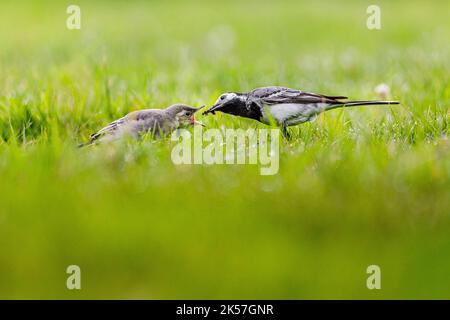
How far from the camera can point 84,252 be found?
3.24 meters

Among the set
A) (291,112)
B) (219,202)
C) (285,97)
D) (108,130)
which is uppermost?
(285,97)

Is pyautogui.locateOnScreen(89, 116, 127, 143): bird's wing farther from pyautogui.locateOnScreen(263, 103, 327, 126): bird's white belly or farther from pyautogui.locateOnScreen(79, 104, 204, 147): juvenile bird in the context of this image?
pyautogui.locateOnScreen(263, 103, 327, 126): bird's white belly

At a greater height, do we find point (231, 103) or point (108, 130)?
point (231, 103)

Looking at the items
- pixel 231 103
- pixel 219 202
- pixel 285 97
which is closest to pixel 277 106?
pixel 285 97

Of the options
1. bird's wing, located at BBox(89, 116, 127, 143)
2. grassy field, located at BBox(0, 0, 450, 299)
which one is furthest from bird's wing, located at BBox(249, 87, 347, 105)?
bird's wing, located at BBox(89, 116, 127, 143)

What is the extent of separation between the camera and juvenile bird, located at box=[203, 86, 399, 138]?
5.44 meters

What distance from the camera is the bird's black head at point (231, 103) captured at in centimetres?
544

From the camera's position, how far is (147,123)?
17.3ft

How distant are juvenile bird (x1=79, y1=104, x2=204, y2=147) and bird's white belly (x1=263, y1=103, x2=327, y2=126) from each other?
0.58m

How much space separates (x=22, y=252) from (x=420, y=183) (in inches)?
85.1

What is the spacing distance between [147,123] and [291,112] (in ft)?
3.55

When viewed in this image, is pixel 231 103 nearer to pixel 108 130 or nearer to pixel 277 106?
pixel 277 106

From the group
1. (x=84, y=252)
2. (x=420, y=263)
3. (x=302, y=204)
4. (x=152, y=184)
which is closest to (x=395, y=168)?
(x=302, y=204)

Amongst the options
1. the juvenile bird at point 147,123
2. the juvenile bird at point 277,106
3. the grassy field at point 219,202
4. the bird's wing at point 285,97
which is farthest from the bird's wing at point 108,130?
the bird's wing at point 285,97
